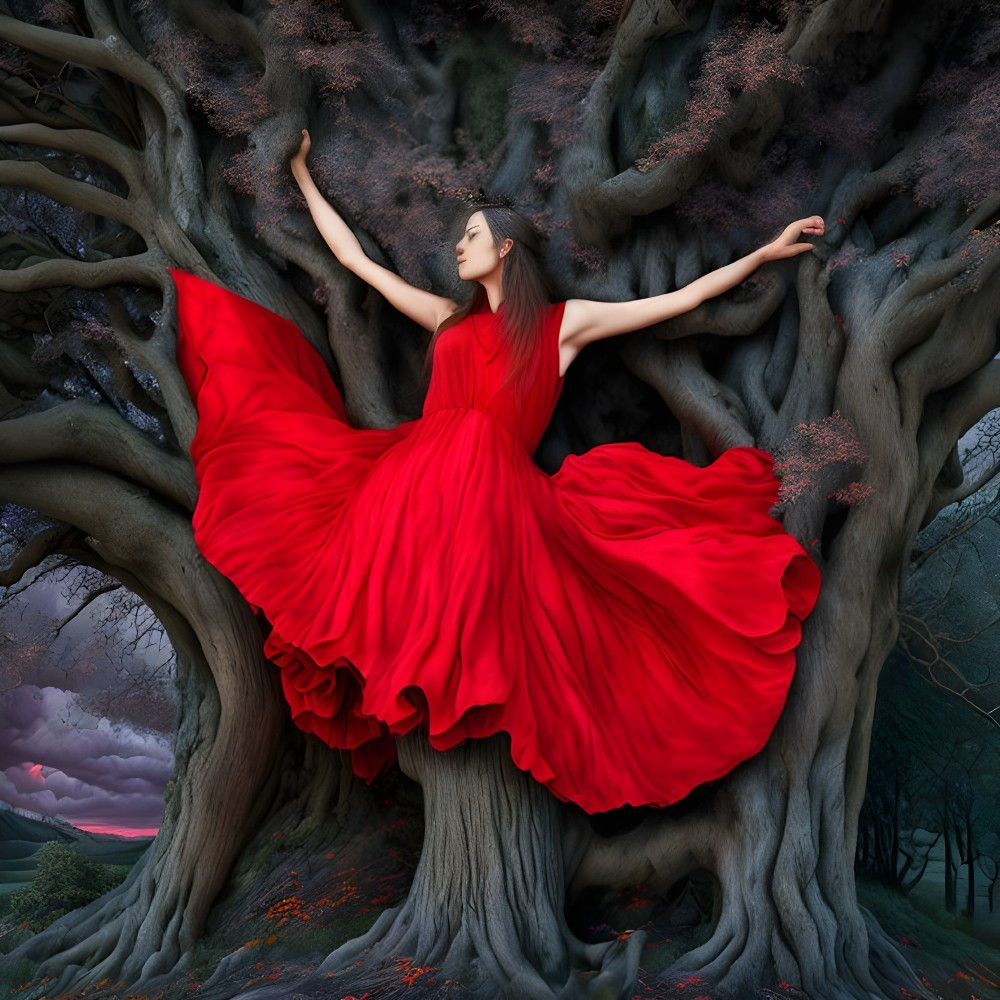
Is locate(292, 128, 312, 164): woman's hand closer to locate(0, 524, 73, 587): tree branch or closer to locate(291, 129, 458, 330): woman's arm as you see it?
locate(291, 129, 458, 330): woman's arm

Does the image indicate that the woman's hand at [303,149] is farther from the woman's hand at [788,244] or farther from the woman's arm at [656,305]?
the woman's hand at [788,244]

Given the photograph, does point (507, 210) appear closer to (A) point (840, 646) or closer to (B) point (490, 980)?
(A) point (840, 646)

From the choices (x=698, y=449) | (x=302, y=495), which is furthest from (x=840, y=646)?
(x=302, y=495)

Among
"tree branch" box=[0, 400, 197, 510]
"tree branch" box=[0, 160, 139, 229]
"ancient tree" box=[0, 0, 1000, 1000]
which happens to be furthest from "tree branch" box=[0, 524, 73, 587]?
"tree branch" box=[0, 160, 139, 229]

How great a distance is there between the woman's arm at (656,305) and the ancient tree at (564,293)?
12 centimetres

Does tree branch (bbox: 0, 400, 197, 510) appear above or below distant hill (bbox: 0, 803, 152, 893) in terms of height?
above

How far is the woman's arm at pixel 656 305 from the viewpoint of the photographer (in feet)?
10.1

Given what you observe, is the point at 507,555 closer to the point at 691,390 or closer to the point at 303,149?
the point at 691,390

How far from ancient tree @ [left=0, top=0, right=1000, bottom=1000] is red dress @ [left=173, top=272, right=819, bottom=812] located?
23 cm

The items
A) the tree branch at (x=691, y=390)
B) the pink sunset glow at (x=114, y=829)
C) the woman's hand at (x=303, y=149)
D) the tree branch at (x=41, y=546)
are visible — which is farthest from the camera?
the pink sunset glow at (x=114, y=829)

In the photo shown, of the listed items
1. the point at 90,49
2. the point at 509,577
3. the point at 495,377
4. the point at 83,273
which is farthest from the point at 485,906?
the point at 90,49

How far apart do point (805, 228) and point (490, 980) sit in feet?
7.79

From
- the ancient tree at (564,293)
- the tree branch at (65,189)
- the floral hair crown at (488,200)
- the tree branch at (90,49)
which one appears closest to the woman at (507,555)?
the floral hair crown at (488,200)

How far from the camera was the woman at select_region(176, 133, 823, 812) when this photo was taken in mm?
2707
